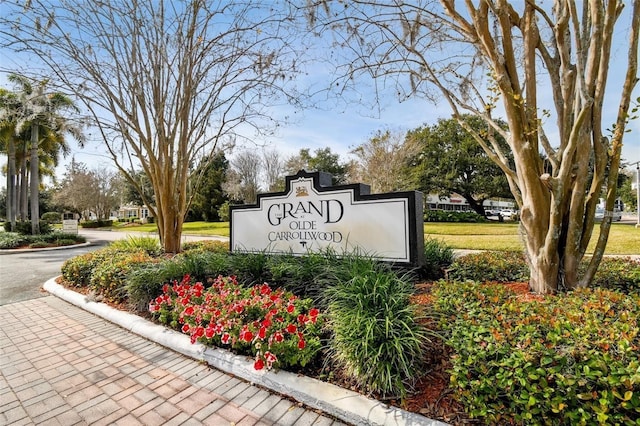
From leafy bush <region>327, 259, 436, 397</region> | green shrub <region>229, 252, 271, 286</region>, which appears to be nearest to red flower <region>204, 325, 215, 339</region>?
leafy bush <region>327, 259, 436, 397</region>

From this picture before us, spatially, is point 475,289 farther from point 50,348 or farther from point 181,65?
point 181,65

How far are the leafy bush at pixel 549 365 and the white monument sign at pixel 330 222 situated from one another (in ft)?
6.54

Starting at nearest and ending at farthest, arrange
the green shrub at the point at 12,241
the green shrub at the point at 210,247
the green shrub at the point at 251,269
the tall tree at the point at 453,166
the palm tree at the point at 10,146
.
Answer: the green shrub at the point at 251,269 → the green shrub at the point at 210,247 → the green shrub at the point at 12,241 → the palm tree at the point at 10,146 → the tall tree at the point at 453,166

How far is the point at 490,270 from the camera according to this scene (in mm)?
4363

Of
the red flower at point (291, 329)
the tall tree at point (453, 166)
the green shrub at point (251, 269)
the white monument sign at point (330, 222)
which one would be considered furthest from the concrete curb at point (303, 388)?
the tall tree at point (453, 166)

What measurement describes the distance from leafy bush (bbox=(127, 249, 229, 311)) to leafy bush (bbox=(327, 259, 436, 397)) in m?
2.49

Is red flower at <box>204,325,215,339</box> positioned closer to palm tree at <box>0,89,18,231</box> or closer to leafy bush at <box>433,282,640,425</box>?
leafy bush at <box>433,282,640,425</box>

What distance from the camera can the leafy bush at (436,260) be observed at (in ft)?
16.3

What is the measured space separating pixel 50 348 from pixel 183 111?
16.3ft

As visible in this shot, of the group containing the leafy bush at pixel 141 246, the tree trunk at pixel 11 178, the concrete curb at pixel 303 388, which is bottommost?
the concrete curb at pixel 303 388

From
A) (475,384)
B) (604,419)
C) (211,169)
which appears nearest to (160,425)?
(475,384)

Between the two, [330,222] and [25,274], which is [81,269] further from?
[330,222]

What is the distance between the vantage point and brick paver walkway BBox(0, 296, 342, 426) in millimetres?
2209

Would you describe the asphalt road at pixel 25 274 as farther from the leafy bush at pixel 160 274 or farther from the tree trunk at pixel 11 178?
the tree trunk at pixel 11 178
